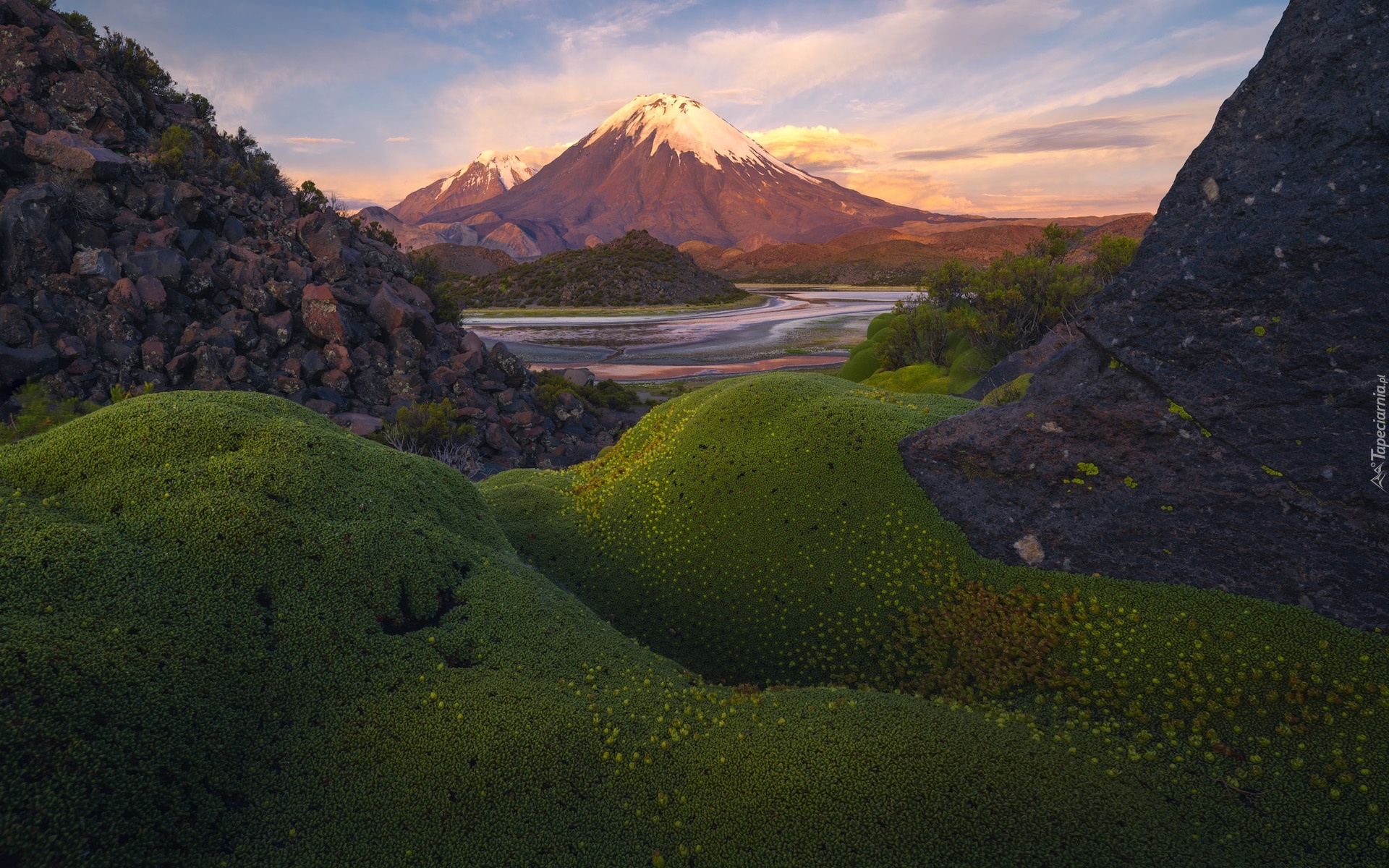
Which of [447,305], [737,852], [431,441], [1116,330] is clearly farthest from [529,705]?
[447,305]

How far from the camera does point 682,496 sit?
10.3 m

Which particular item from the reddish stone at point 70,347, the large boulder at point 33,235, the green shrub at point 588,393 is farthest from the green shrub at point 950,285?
the large boulder at point 33,235

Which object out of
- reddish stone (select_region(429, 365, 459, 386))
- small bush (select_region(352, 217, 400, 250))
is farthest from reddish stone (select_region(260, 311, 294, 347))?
small bush (select_region(352, 217, 400, 250))

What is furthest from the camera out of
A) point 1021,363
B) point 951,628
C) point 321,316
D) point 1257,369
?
point 321,316

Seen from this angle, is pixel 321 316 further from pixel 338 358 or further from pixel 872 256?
pixel 872 256

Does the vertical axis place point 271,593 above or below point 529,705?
above

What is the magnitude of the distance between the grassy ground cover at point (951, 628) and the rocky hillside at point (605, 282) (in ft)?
230

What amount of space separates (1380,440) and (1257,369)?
1.10 meters

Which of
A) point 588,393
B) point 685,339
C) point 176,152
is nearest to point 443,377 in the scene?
point 588,393

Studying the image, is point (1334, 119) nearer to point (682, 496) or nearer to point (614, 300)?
point (682, 496)

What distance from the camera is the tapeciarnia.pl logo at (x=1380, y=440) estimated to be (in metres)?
5.70

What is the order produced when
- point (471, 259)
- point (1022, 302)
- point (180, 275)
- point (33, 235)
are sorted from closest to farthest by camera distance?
1. point (33, 235)
2. point (180, 275)
3. point (1022, 302)
4. point (471, 259)

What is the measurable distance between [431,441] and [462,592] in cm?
1386

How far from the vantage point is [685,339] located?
49.4 meters
